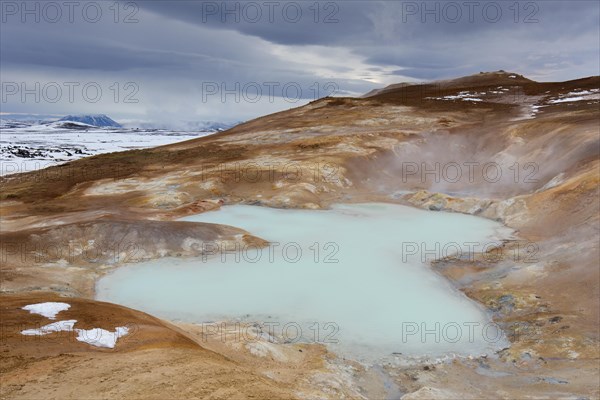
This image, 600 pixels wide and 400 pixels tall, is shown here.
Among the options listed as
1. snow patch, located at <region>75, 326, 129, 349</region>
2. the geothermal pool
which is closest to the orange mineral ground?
snow patch, located at <region>75, 326, 129, 349</region>

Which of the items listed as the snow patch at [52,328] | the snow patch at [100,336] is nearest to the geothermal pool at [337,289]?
the snow patch at [100,336]

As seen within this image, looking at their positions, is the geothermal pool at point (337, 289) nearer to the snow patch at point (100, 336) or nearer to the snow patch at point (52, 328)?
the snow patch at point (100, 336)

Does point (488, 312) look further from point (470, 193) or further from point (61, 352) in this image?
point (470, 193)

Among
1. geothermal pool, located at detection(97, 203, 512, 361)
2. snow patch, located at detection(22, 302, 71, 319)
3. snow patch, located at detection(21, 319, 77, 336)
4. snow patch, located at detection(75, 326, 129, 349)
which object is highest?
snow patch, located at detection(22, 302, 71, 319)

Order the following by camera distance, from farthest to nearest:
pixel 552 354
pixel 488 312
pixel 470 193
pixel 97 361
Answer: pixel 470 193
pixel 488 312
pixel 552 354
pixel 97 361

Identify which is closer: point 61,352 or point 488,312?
point 61,352

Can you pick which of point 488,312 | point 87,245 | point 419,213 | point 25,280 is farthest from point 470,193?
point 25,280

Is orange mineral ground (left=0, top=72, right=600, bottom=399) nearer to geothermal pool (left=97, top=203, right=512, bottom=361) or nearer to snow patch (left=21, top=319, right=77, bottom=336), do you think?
snow patch (left=21, top=319, right=77, bottom=336)

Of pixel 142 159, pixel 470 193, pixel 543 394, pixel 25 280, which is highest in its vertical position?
pixel 142 159
